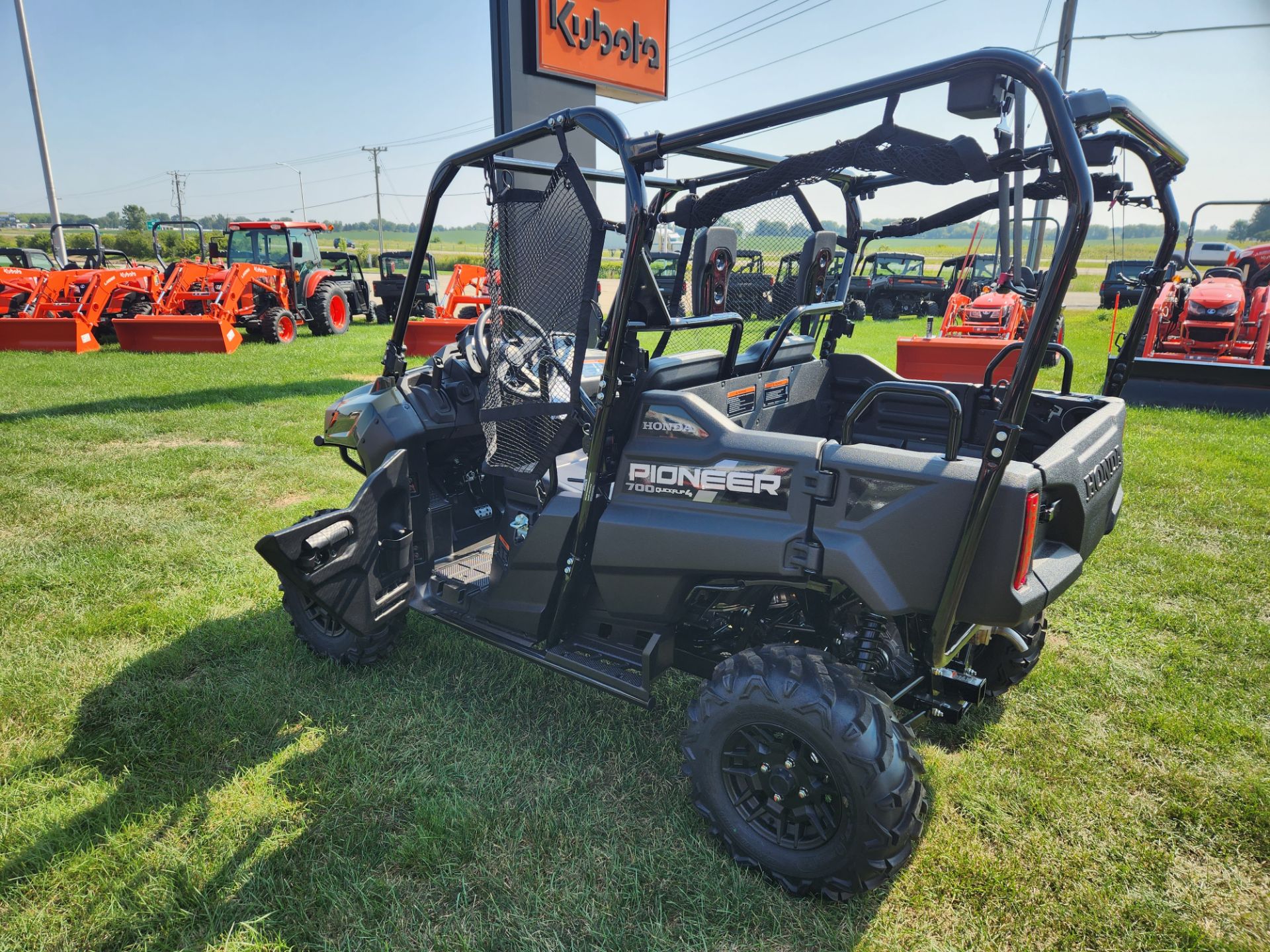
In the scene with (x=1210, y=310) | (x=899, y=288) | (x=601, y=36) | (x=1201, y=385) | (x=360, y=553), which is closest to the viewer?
(x=360, y=553)

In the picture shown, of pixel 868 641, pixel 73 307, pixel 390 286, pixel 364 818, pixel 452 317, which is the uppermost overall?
pixel 390 286

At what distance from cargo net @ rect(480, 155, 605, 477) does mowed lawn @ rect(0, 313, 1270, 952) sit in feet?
3.78

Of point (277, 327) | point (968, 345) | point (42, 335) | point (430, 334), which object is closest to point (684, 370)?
point (968, 345)

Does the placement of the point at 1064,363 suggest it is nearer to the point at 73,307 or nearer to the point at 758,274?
the point at 758,274

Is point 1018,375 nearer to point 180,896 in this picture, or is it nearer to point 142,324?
point 180,896

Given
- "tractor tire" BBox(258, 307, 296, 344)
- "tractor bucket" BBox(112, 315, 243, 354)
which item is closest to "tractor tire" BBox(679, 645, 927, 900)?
"tractor bucket" BBox(112, 315, 243, 354)

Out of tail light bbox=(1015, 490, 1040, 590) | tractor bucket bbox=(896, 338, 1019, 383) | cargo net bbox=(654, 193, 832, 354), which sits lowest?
tractor bucket bbox=(896, 338, 1019, 383)

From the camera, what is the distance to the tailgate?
2.28 metres

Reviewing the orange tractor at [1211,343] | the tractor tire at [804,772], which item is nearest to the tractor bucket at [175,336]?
the tractor tire at [804,772]

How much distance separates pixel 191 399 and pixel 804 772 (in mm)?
9296

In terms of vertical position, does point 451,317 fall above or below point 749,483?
above

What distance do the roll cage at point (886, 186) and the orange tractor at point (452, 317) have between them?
7.95m

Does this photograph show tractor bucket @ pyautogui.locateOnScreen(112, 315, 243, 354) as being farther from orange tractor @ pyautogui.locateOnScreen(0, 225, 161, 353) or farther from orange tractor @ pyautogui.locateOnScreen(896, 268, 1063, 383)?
orange tractor @ pyautogui.locateOnScreen(896, 268, 1063, 383)

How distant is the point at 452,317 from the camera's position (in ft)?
42.9
